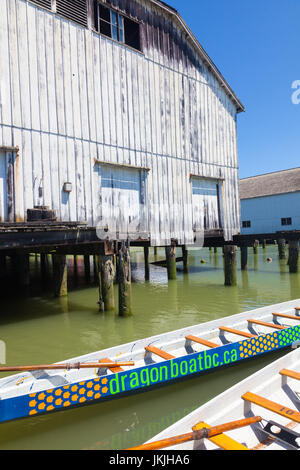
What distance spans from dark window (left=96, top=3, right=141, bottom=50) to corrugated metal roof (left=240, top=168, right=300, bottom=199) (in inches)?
1084

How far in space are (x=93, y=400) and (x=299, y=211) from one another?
34.7 m

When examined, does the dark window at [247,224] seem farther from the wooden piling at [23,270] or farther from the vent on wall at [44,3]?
the vent on wall at [44,3]

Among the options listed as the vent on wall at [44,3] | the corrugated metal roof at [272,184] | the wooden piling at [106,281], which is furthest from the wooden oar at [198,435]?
the corrugated metal roof at [272,184]

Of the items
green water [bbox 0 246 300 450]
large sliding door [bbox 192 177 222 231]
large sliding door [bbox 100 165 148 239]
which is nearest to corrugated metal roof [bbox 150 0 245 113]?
large sliding door [bbox 192 177 222 231]

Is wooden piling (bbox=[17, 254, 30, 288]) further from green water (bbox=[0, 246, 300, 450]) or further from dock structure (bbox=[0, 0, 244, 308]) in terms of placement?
green water (bbox=[0, 246, 300, 450])

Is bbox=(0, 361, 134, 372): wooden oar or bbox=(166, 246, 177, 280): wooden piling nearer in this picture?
bbox=(0, 361, 134, 372): wooden oar

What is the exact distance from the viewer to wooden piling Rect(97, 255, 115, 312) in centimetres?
1031

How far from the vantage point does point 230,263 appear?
15.0 metres

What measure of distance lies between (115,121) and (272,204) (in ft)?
96.3

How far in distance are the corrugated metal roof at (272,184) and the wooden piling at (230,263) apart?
24108 mm

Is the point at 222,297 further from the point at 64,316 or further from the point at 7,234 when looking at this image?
the point at 7,234

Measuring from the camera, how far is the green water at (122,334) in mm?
4523

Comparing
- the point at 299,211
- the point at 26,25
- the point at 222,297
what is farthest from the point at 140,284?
the point at 299,211

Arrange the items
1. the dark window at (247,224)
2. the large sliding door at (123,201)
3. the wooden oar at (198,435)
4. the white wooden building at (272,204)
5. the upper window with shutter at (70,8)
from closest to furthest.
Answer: the wooden oar at (198,435) → the upper window with shutter at (70,8) → the large sliding door at (123,201) → the white wooden building at (272,204) → the dark window at (247,224)
